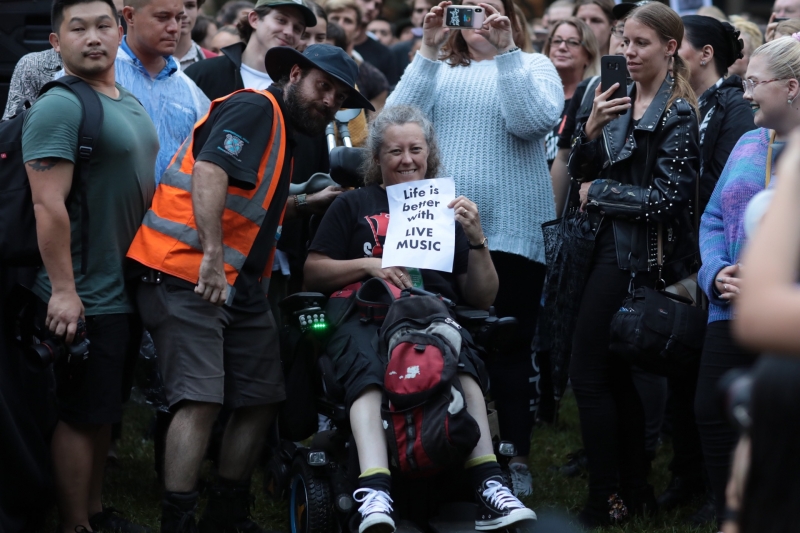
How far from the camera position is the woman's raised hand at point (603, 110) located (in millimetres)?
4461

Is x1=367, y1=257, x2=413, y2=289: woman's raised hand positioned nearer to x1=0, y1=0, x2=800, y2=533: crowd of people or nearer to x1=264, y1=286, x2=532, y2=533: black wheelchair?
x1=0, y1=0, x2=800, y2=533: crowd of people

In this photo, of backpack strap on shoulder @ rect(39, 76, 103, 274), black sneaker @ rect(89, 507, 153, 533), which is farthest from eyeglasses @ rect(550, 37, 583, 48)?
black sneaker @ rect(89, 507, 153, 533)

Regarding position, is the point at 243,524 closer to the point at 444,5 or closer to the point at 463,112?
the point at 463,112

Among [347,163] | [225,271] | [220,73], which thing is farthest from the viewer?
[220,73]

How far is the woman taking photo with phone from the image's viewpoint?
3738mm

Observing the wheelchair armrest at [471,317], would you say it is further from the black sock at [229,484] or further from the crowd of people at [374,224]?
the black sock at [229,484]

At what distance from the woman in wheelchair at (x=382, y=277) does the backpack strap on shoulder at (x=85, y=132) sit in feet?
3.19

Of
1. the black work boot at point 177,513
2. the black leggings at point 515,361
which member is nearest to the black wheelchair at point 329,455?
the black work boot at point 177,513

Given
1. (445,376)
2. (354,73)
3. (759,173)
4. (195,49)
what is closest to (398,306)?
(445,376)

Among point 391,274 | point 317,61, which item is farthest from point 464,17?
point 391,274

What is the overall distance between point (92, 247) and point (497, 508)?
1832mm

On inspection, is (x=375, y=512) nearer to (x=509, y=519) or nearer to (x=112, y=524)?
(x=509, y=519)

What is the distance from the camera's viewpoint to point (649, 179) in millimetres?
4414

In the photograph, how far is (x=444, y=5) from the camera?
4906mm
